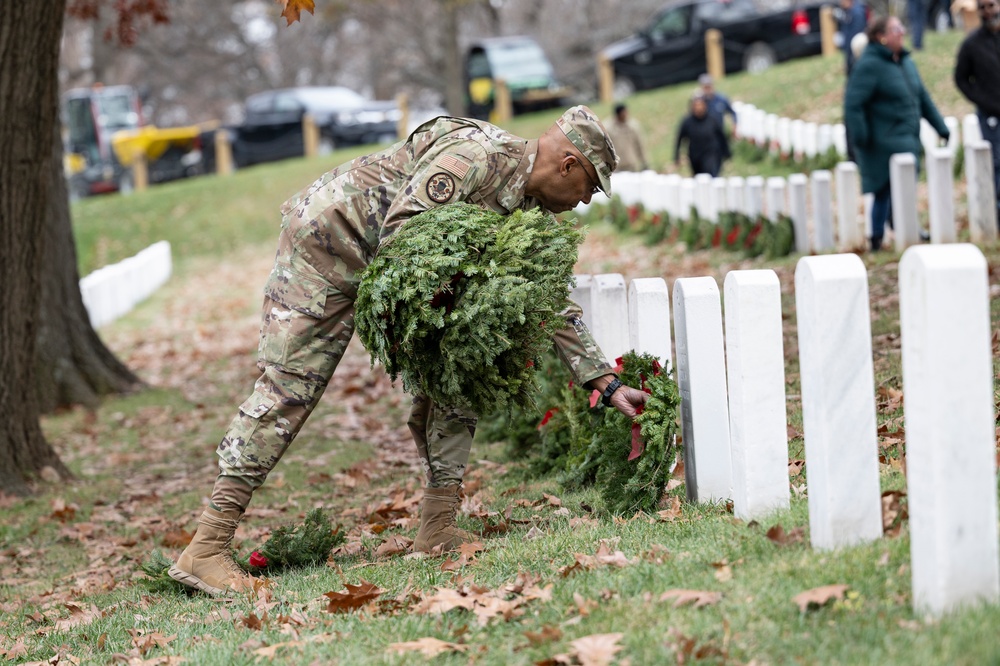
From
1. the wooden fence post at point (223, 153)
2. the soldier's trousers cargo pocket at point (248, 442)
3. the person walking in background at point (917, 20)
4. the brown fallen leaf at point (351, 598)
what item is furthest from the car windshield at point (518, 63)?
the brown fallen leaf at point (351, 598)

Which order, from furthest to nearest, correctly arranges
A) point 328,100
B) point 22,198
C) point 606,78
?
1. point 328,100
2. point 606,78
3. point 22,198

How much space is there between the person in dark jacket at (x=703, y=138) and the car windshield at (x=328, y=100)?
20163 millimetres

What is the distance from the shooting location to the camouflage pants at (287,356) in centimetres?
451

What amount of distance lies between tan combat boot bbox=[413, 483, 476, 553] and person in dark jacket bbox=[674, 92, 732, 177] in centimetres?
1268

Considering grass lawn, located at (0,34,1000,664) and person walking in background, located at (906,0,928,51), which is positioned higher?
person walking in background, located at (906,0,928,51)

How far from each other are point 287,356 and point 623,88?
28.7 m

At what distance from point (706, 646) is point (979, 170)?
8.46 metres

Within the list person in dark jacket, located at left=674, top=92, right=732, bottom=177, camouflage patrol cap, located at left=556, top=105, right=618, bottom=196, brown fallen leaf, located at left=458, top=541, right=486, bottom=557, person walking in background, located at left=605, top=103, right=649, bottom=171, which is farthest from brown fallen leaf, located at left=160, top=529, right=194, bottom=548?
person walking in background, located at left=605, top=103, right=649, bottom=171

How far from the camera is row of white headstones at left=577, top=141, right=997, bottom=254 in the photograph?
33.8 feet

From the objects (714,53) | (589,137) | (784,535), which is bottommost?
(784,535)

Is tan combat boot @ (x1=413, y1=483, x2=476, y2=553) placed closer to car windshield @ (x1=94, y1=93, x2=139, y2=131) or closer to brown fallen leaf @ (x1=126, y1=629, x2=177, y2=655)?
brown fallen leaf @ (x1=126, y1=629, x2=177, y2=655)

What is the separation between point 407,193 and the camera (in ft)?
14.1

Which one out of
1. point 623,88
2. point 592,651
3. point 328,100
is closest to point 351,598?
point 592,651

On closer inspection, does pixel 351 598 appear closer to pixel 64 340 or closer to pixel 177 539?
pixel 177 539
